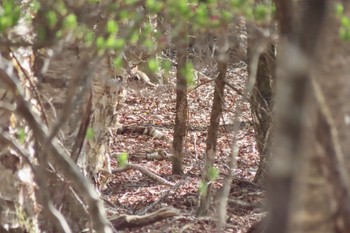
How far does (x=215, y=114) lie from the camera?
25.5 feet

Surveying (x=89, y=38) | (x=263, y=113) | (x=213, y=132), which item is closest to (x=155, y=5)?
(x=89, y=38)

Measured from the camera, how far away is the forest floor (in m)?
7.22

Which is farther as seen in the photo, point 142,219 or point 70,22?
point 142,219

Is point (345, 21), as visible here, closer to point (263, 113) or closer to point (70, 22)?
point (70, 22)

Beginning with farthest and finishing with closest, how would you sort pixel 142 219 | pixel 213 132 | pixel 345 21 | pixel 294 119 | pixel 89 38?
pixel 213 132, pixel 142 219, pixel 89 38, pixel 345 21, pixel 294 119

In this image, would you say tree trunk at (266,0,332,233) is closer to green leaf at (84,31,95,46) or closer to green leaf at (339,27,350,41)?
green leaf at (339,27,350,41)

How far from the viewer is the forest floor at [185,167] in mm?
7216

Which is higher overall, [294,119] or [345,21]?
[345,21]

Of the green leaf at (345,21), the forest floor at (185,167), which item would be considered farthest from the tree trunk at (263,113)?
the green leaf at (345,21)

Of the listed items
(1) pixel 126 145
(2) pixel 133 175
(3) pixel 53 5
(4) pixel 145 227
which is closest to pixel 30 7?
(3) pixel 53 5

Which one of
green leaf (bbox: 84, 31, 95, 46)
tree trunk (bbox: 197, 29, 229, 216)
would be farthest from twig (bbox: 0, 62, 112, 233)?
tree trunk (bbox: 197, 29, 229, 216)

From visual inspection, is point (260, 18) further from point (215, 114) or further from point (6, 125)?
point (215, 114)

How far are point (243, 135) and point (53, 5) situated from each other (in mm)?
8093

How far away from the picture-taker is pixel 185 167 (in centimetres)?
1067
